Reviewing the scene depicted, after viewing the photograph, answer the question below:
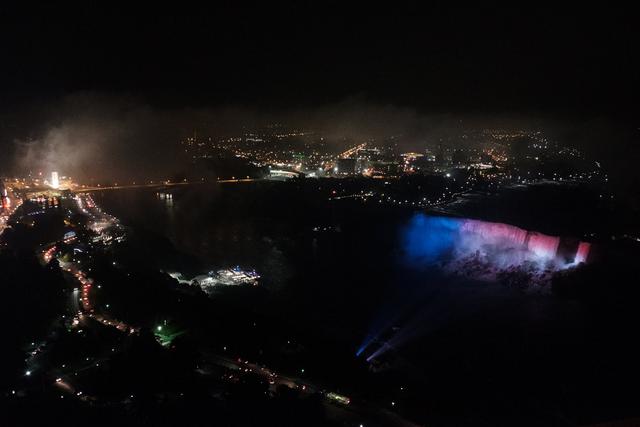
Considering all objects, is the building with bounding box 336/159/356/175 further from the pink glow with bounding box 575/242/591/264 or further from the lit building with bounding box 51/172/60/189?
the pink glow with bounding box 575/242/591/264

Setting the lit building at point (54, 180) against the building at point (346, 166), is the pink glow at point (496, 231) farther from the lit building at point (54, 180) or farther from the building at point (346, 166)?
the lit building at point (54, 180)

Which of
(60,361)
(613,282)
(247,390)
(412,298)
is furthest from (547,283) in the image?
(60,361)

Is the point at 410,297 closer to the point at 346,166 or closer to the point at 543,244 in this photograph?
the point at 543,244

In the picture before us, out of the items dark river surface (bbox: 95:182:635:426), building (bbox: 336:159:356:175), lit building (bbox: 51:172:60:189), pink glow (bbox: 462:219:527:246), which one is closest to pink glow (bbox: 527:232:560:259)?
pink glow (bbox: 462:219:527:246)

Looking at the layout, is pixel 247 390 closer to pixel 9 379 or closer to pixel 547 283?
pixel 9 379

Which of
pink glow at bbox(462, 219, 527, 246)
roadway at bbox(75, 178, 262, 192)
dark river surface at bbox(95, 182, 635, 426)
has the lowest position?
roadway at bbox(75, 178, 262, 192)

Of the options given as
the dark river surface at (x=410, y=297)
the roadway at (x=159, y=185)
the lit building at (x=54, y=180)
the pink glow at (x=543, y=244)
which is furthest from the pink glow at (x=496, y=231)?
the lit building at (x=54, y=180)

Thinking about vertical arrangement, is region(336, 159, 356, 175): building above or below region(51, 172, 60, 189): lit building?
above

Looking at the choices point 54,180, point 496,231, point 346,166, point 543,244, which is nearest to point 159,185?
point 54,180

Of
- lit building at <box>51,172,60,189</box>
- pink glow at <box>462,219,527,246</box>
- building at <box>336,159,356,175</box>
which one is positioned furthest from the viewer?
building at <box>336,159,356,175</box>
